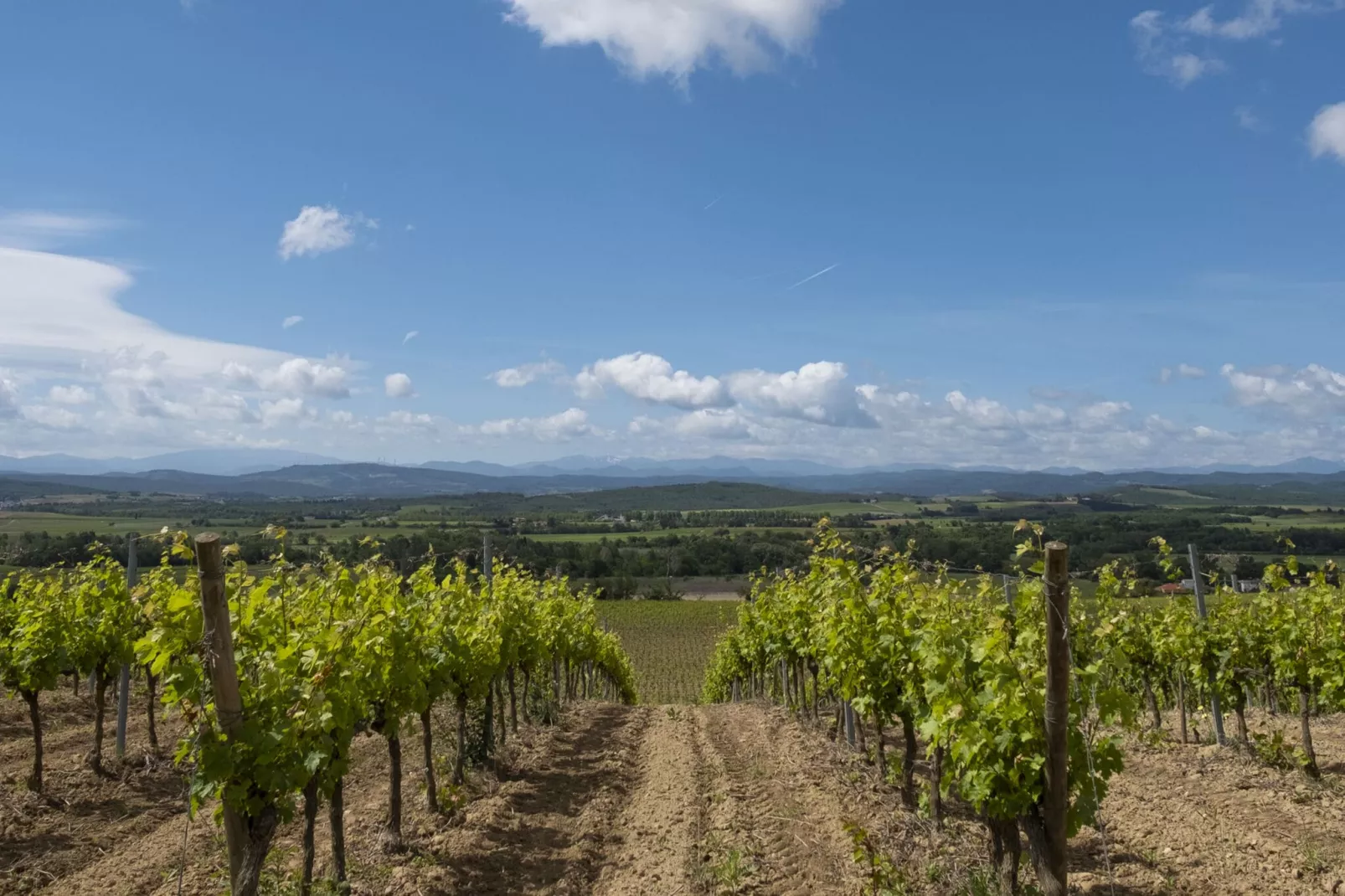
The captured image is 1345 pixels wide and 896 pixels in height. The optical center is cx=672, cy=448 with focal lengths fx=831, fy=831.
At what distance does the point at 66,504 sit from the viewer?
116812 millimetres

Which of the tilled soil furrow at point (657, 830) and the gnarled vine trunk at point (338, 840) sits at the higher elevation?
the gnarled vine trunk at point (338, 840)

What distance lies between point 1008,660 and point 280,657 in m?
5.09

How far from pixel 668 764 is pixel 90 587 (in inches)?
328

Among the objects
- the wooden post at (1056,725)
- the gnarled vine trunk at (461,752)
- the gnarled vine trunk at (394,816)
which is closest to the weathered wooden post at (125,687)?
the gnarled vine trunk at (461,752)

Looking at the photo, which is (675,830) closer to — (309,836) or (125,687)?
(309,836)

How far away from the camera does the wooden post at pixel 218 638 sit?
468 centimetres

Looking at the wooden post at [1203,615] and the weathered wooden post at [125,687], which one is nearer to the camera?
the weathered wooden post at [125,687]

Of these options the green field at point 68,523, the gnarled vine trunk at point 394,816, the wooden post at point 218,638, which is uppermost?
the wooden post at point 218,638

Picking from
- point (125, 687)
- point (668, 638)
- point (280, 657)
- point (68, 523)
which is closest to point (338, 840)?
point (280, 657)

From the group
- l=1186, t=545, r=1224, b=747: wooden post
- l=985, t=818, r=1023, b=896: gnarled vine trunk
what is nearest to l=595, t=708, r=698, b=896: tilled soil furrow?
l=985, t=818, r=1023, b=896: gnarled vine trunk

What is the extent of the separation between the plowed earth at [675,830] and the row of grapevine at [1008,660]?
0.78 m

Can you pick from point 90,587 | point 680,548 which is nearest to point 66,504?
point 680,548

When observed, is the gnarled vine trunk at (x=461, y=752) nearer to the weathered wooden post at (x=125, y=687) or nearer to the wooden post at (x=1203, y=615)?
the weathered wooden post at (x=125, y=687)

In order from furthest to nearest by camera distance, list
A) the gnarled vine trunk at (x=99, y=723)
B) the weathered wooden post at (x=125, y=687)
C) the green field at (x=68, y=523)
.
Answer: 1. the green field at (x=68, y=523)
2. the weathered wooden post at (x=125, y=687)
3. the gnarled vine trunk at (x=99, y=723)
